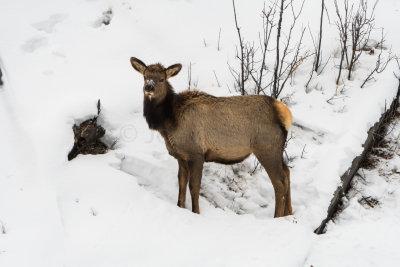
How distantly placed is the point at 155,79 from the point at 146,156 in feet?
4.22

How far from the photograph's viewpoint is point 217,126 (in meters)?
4.77

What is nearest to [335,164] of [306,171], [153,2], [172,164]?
[306,171]

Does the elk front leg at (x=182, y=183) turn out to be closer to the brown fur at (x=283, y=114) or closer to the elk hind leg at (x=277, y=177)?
the elk hind leg at (x=277, y=177)

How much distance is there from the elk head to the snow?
110 centimetres

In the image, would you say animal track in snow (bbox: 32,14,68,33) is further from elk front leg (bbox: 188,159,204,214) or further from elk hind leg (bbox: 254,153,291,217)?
elk hind leg (bbox: 254,153,291,217)

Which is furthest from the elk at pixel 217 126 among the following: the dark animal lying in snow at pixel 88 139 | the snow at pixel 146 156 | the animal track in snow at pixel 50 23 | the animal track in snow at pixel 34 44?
the animal track in snow at pixel 50 23

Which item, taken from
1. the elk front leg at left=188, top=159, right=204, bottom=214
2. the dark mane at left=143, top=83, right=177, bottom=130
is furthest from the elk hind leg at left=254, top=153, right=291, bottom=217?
the dark mane at left=143, top=83, right=177, bottom=130

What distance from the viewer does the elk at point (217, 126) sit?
4707 mm

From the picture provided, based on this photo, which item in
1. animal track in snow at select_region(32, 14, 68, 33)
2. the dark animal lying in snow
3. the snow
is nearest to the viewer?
the snow

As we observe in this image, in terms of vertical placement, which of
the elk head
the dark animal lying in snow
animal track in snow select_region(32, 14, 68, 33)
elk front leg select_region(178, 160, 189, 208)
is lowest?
elk front leg select_region(178, 160, 189, 208)

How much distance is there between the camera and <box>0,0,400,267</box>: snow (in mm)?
4031

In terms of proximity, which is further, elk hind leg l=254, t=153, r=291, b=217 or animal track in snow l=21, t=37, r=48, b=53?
animal track in snow l=21, t=37, r=48, b=53

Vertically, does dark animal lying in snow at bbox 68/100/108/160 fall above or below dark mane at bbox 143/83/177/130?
below

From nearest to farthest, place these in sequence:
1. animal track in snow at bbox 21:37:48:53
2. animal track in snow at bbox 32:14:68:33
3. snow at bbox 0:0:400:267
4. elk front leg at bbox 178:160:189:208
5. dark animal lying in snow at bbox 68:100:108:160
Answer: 1. snow at bbox 0:0:400:267
2. elk front leg at bbox 178:160:189:208
3. dark animal lying in snow at bbox 68:100:108:160
4. animal track in snow at bbox 21:37:48:53
5. animal track in snow at bbox 32:14:68:33
